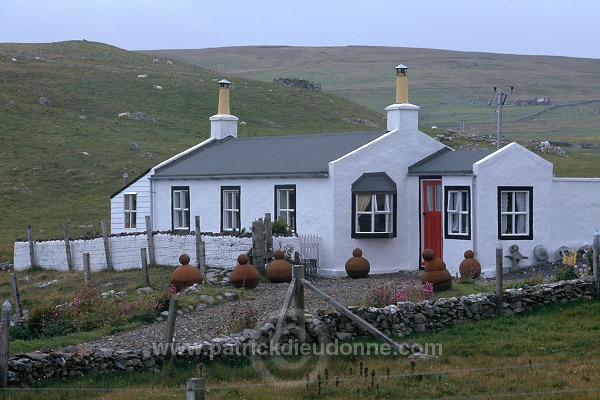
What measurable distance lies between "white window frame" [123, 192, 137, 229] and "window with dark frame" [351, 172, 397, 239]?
10367 millimetres

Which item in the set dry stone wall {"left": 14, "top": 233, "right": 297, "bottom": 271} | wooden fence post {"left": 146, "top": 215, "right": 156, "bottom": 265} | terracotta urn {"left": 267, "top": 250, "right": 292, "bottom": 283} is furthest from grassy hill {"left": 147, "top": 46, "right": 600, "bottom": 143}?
terracotta urn {"left": 267, "top": 250, "right": 292, "bottom": 283}

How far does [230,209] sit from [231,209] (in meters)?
0.05

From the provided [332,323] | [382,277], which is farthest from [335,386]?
[382,277]

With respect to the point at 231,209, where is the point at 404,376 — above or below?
below

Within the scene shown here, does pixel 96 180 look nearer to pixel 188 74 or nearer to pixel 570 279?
pixel 570 279

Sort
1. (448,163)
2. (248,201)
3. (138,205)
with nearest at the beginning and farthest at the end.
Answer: (448,163), (248,201), (138,205)

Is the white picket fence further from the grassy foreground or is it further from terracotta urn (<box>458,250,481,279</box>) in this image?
the grassy foreground

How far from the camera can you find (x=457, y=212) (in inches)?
1206

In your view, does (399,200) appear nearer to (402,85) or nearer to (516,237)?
(516,237)

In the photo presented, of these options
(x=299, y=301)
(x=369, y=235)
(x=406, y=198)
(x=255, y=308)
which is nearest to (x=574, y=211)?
(x=406, y=198)

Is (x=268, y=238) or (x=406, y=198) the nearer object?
(x=268, y=238)

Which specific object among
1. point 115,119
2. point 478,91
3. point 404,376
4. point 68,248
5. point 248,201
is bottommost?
point 404,376

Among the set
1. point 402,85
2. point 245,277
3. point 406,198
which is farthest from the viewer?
point 402,85

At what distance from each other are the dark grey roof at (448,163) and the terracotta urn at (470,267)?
285 cm
